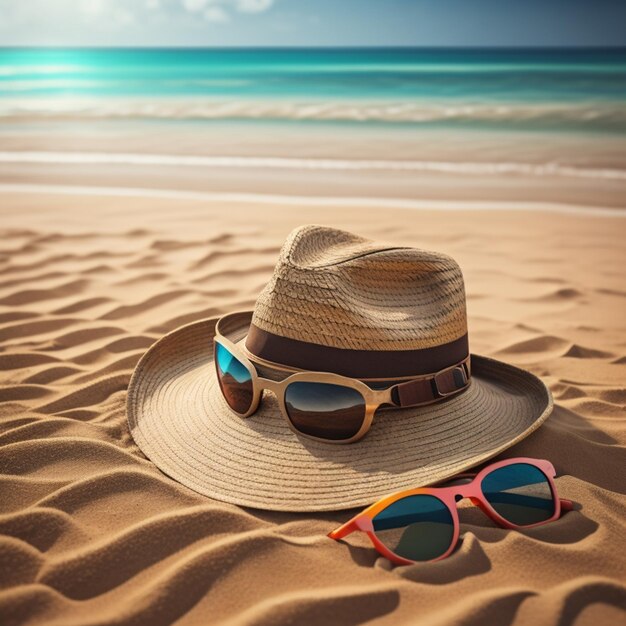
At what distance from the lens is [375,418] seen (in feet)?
6.61

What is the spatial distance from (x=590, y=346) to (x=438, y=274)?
57.4 inches

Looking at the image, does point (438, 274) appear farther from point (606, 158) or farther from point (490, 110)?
point (490, 110)

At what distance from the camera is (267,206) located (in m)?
6.54

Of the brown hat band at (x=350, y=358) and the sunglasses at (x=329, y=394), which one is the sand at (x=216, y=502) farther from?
the brown hat band at (x=350, y=358)

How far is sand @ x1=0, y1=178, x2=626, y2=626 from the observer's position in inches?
59.0

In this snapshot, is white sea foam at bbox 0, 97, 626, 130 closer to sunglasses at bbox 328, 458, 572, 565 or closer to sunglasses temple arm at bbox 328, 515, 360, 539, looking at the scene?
sunglasses at bbox 328, 458, 572, 565

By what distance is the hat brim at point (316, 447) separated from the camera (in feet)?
6.09

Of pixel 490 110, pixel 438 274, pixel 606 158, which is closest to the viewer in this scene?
pixel 438 274

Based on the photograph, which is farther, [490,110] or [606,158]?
[490,110]

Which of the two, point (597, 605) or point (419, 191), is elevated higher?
point (419, 191)

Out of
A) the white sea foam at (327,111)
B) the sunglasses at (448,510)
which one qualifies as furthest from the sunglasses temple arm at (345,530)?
the white sea foam at (327,111)

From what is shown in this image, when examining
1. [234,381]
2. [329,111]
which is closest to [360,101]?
[329,111]

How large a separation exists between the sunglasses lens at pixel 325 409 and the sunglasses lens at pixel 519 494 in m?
0.44

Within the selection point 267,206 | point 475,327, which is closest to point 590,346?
point 475,327
